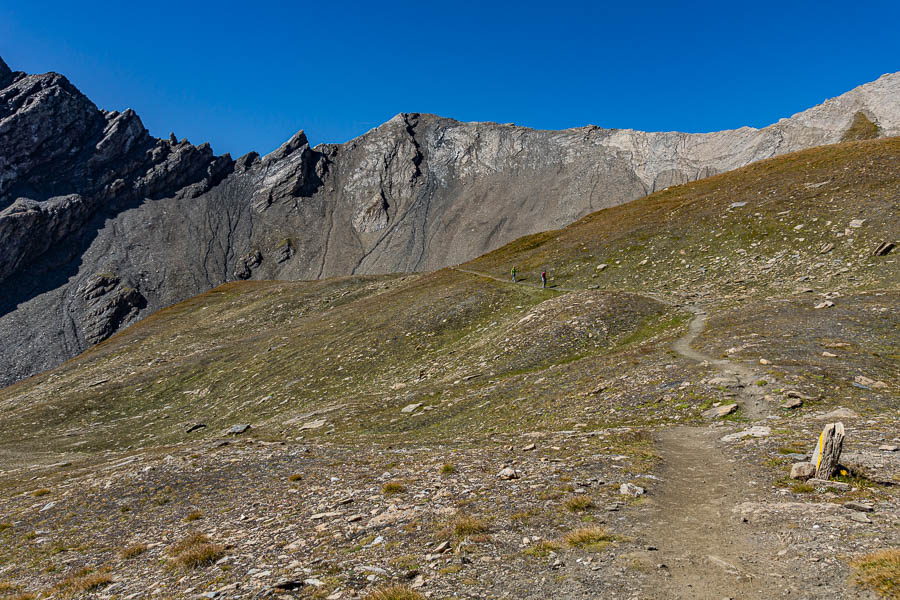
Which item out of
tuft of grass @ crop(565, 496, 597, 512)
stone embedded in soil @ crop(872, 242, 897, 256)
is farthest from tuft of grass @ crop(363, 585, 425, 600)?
stone embedded in soil @ crop(872, 242, 897, 256)

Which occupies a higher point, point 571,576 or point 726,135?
point 726,135

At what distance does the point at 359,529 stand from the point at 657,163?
577 ft

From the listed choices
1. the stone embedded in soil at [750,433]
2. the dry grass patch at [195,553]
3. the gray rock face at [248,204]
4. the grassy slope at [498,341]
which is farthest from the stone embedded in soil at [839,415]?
the gray rock face at [248,204]

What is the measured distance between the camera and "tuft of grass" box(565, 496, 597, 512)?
10844 mm

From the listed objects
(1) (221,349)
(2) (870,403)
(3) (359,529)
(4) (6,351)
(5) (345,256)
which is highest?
(5) (345,256)

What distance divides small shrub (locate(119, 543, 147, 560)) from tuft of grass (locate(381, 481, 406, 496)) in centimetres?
687

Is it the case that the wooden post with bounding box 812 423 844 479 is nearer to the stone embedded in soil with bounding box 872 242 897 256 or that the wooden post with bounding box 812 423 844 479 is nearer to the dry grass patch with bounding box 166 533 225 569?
the dry grass patch with bounding box 166 533 225 569

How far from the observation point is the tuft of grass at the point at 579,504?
10.8m

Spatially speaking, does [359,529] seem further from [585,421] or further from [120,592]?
[585,421]

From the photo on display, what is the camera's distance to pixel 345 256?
557ft

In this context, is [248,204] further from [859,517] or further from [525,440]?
[859,517]

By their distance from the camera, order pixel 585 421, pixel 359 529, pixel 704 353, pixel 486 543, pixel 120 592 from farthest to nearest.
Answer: pixel 704 353, pixel 585 421, pixel 359 529, pixel 120 592, pixel 486 543

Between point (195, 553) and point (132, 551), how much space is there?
3.37m

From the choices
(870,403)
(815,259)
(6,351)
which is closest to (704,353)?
(870,403)
